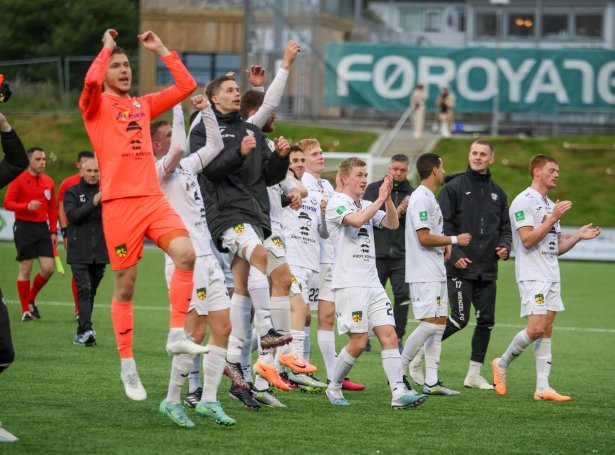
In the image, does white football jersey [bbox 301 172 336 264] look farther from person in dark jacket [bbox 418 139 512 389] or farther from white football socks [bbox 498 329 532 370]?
white football socks [bbox 498 329 532 370]

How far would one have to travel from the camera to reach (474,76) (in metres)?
38.8

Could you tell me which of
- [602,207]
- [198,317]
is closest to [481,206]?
[198,317]

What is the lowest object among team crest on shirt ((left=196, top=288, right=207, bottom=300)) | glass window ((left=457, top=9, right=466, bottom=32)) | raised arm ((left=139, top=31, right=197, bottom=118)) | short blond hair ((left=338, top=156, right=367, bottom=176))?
team crest on shirt ((left=196, top=288, right=207, bottom=300))

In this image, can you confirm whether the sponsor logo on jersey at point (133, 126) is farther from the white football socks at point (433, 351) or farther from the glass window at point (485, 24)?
the glass window at point (485, 24)

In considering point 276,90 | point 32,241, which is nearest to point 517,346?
point 276,90

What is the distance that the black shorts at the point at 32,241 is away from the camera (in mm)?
16875

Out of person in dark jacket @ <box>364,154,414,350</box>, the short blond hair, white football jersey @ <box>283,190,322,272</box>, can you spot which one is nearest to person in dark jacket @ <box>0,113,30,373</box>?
the short blond hair

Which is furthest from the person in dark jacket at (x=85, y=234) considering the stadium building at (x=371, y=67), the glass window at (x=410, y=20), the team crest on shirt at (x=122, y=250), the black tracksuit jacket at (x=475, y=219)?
the glass window at (x=410, y=20)

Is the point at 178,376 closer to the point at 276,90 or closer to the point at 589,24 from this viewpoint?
the point at 276,90

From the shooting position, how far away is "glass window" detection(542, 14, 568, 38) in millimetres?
65688

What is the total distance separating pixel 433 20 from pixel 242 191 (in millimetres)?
72084

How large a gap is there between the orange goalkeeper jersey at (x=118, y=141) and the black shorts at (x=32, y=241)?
909 centimetres

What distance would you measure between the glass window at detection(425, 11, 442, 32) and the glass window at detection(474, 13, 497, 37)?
12610 millimetres

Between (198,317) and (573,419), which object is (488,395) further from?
(198,317)
